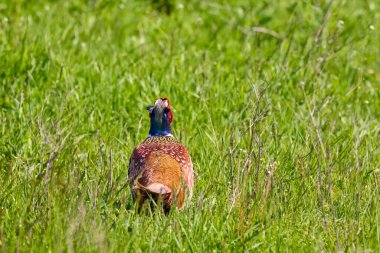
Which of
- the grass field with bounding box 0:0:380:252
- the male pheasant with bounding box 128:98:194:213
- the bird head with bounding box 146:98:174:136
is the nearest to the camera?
the grass field with bounding box 0:0:380:252

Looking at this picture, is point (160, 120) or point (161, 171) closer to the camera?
point (161, 171)

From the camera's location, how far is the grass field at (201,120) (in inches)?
171

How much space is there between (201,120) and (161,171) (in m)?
1.63

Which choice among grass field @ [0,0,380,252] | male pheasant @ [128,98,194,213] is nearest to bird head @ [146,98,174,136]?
male pheasant @ [128,98,194,213]

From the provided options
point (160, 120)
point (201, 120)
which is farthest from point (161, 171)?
point (201, 120)

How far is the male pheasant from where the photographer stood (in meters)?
4.66

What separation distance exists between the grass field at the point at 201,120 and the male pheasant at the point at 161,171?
0.12 m

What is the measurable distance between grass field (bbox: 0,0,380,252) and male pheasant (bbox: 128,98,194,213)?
12cm

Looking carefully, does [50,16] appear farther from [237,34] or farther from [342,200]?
[342,200]

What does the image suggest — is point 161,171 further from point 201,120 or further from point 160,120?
point 201,120

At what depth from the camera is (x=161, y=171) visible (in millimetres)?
4840

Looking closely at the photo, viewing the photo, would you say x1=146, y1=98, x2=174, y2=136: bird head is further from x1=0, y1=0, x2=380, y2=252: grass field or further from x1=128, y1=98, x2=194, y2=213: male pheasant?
x1=0, y1=0, x2=380, y2=252: grass field

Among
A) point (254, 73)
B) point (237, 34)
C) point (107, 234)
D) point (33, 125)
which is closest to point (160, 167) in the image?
point (107, 234)

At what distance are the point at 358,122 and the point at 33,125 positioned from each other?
7.35ft
